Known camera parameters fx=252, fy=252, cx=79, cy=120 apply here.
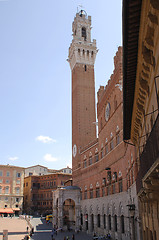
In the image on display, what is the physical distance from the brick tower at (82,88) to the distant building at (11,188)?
2421cm

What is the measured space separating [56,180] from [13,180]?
1155cm

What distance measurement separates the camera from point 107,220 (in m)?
30.6

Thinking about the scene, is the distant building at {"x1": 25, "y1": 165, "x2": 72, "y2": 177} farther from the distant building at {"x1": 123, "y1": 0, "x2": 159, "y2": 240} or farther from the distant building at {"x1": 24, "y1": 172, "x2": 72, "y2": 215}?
the distant building at {"x1": 123, "y1": 0, "x2": 159, "y2": 240}

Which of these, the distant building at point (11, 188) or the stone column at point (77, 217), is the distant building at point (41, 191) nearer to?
the distant building at point (11, 188)

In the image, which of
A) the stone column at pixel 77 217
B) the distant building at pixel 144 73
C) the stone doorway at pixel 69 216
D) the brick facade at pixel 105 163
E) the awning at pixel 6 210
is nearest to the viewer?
the distant building at pixel 144 73

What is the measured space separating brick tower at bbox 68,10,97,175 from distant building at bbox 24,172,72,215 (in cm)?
2067

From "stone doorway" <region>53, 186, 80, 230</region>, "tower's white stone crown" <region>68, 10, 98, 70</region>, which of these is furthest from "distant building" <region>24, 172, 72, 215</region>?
"tower's white stone crown" <region>68, 10, 98, 70</region>

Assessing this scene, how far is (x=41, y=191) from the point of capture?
2862 inches

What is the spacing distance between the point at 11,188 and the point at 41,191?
31.3 feet

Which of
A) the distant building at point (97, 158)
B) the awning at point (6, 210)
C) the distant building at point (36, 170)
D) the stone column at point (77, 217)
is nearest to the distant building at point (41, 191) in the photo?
the distant building at point (36, 170)

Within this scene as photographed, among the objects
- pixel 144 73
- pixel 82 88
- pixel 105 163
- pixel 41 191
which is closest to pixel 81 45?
pixel 82 88

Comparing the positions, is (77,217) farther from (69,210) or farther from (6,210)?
(6,210)

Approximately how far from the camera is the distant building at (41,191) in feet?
227

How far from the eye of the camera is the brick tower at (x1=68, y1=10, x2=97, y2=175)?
50.0m
